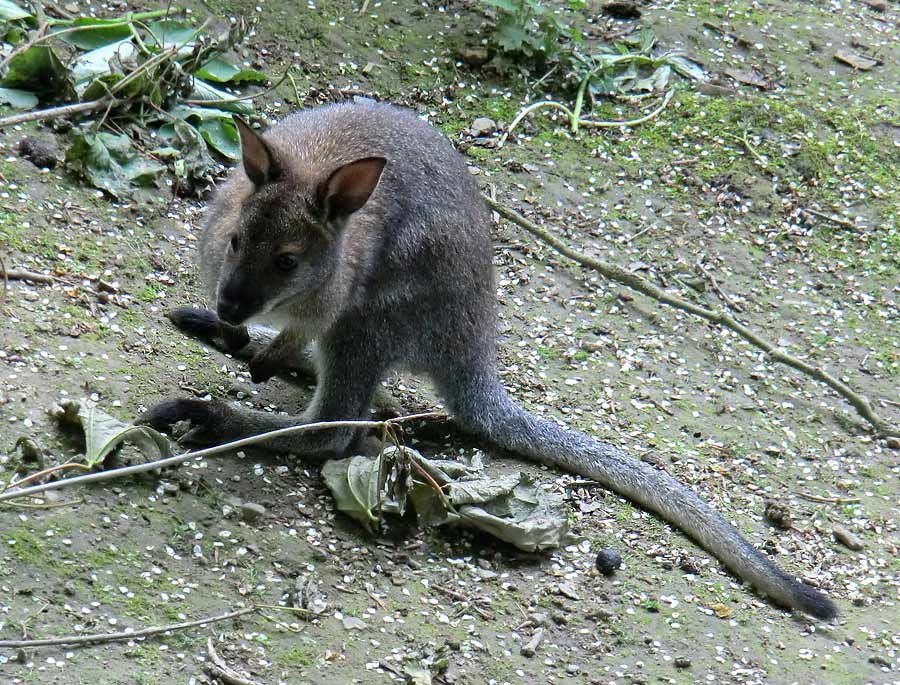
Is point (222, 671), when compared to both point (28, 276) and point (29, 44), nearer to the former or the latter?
point (28, 276)

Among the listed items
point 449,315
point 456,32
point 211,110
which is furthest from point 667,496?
point 456,32

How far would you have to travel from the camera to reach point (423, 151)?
4.91m

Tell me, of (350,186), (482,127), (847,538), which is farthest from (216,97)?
(847,538)

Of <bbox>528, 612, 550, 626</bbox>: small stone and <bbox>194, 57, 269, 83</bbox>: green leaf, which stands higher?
<bbox>194, 57, 269, 83</bbox>: green leaf

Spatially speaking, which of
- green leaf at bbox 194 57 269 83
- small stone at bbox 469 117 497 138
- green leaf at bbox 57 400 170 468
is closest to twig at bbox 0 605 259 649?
green leaf at bbox 57 400 170 468

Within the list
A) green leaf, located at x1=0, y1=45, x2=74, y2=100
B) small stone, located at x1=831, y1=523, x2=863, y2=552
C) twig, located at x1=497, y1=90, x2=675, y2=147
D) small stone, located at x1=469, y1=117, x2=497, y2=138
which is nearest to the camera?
small stone, located at x1=831, y1=523, x2=863, y2=552

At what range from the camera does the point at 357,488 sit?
434 centimetres

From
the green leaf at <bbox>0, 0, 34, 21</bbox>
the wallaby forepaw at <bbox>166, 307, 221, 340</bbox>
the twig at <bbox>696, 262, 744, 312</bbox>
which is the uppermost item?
the green leaf at <bbox>0, 0, 34, 21</bbox>

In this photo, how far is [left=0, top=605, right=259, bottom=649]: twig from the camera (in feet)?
10.2

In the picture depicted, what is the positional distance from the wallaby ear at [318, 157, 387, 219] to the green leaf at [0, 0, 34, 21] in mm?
2693

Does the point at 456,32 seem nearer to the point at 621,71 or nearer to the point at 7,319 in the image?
the point at 621,71

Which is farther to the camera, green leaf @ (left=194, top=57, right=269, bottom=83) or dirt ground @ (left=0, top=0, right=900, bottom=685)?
green leaf @ (left=194, top=57, right=269, bottom=83)

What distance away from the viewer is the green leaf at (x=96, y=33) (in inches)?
239

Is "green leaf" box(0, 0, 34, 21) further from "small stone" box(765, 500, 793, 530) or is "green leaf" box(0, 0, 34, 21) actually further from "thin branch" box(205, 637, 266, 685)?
"small stone" box(765, 500, 793, 530)
